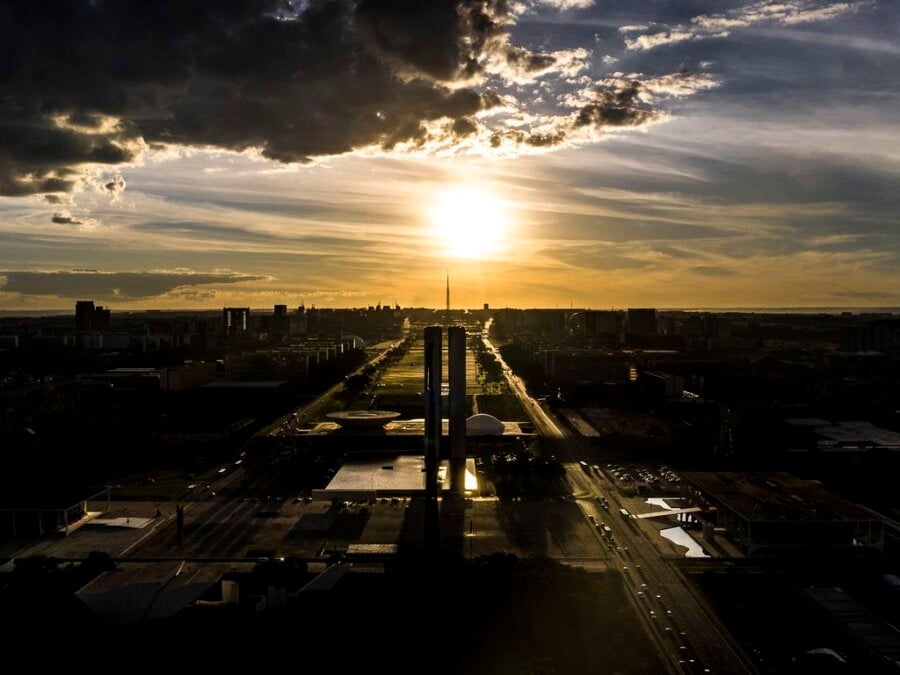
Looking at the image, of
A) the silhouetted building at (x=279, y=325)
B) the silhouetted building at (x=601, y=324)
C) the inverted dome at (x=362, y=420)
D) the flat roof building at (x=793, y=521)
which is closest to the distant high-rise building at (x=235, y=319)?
the silhouetted building at (x=279, y=325)

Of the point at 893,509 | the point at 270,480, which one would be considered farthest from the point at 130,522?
the point at 893,509

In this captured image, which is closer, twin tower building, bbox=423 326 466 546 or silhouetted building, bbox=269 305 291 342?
twin tower building, bbox=423 326 466 546

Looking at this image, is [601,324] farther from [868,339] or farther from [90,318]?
[90,318]

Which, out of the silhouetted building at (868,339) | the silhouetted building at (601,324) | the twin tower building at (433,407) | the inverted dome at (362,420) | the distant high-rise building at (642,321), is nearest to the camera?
the twin tower building at (433,407)

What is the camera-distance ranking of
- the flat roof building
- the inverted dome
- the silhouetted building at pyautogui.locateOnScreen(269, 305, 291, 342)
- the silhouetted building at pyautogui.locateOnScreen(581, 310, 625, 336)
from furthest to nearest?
the silhouetted building at pyautogui.locateOnScreen(269, 305, 291, 342) → the silhouetted building at pyautogui.locateOnScreen(581, 310, 625, 336) → the inverted dome → the flat roof building

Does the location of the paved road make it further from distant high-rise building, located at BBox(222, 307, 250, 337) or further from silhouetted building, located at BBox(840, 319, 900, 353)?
distant high-rise building, located at BBox(222, 307, 250, 337)

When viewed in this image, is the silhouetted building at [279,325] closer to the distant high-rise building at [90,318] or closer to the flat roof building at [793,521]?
the distant high-rise building at [90,318]

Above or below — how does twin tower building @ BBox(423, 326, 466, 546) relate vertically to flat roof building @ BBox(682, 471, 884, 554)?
above

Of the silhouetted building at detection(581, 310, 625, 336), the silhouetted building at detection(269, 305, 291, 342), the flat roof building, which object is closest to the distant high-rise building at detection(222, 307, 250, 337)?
the silhouetted building at detection(269, 305, 291, 342)
